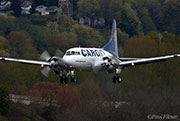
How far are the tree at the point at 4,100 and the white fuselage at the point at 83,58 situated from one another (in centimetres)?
3809

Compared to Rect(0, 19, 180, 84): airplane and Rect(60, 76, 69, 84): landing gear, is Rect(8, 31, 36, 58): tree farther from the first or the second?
Rect(60, 76, 69, 84): landing gear

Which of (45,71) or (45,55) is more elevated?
(45,55)

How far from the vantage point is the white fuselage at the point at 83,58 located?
8812cm

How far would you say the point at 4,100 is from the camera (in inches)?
5039

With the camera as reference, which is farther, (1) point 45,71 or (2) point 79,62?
(1) point 45,71

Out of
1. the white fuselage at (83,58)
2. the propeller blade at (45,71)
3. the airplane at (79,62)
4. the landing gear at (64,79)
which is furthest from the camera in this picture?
the propeller blade at (45,71)

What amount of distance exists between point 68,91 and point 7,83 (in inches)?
737

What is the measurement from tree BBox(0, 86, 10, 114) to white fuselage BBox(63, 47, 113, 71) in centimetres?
3809

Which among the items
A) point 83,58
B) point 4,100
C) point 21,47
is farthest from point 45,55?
point 21,47

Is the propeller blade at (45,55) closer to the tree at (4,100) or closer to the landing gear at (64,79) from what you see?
the landing gear at (64,79)

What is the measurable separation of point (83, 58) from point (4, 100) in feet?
137

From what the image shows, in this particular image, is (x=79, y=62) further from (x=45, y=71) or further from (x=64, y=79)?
(x=45, y=71)

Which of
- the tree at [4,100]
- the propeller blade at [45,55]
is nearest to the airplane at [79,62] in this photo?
the propeller blade at [45,55]

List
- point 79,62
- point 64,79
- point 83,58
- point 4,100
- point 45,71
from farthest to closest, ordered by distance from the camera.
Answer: point 4,100 < point 45,71 < point 64,79 < point 83,58 < point 79,62
